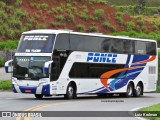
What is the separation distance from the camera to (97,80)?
33.2 m

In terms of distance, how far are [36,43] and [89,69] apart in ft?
13.2

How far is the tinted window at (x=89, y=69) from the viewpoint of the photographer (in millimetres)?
31234

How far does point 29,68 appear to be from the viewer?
29797 millimetres

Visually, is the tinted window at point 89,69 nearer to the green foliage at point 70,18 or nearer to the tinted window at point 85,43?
the tinted window at point 85,43

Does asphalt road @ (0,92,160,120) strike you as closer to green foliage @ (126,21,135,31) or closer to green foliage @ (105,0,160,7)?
green foliage @ (126,21,135,31)

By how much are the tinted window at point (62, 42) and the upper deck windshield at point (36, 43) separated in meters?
0.33

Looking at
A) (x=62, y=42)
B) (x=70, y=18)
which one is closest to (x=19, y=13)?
(x=70, y=18)

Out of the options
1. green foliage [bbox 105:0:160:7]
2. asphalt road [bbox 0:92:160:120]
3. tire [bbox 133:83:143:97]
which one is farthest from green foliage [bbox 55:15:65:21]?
green foliage [bbox 105:0:160:7]

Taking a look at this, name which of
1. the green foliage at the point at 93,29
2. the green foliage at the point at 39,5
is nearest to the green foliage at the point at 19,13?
the green foliage at the point at 39,5

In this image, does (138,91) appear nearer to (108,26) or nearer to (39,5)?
(39,5)

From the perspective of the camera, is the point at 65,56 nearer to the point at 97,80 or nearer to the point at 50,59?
the point at 50,59

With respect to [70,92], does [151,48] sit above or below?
above

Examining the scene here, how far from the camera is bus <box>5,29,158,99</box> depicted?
97.0 ft

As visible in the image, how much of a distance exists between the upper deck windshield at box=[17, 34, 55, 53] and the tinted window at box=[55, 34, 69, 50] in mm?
329
